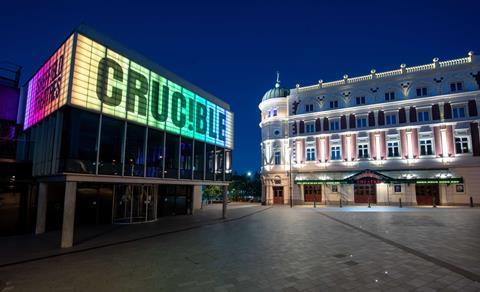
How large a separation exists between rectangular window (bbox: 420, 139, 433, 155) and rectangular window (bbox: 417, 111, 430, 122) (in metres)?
2.94

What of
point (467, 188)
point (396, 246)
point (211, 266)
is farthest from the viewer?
point (467, 188)

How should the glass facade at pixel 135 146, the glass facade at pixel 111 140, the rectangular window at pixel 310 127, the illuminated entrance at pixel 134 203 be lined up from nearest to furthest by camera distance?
1. the glass facade at pixel 111 140
2. the glass facade at pixel 135 146
3. the illuminated entrance at pixel 134 203
4. the rectangular window at pixel 310 127

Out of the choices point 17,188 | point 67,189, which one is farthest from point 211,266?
point 17,188

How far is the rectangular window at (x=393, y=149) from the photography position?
126ft

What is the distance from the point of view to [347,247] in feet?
38.4

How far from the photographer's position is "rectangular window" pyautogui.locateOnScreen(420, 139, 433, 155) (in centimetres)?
3662

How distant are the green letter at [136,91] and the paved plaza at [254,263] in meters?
7.53

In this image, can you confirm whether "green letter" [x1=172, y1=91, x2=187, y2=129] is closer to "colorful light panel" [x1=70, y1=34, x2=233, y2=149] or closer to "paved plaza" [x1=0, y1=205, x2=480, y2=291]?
"colorful light panel" [x1=70, y1=34, x2=233, y2=149]

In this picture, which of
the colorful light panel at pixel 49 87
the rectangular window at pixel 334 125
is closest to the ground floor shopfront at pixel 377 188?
the rectangular window at pixel 334 125

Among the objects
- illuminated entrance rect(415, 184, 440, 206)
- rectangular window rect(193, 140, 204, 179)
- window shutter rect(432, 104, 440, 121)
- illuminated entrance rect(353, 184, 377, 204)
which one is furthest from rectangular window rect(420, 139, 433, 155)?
rectangular window rect(193, 140, 204, 179)

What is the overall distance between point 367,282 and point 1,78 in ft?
88.7

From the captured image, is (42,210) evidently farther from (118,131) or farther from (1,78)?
(1,78)

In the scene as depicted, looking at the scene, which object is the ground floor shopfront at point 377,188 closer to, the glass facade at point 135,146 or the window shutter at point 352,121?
the window shutter at point 352,121

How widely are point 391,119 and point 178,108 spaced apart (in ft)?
109
